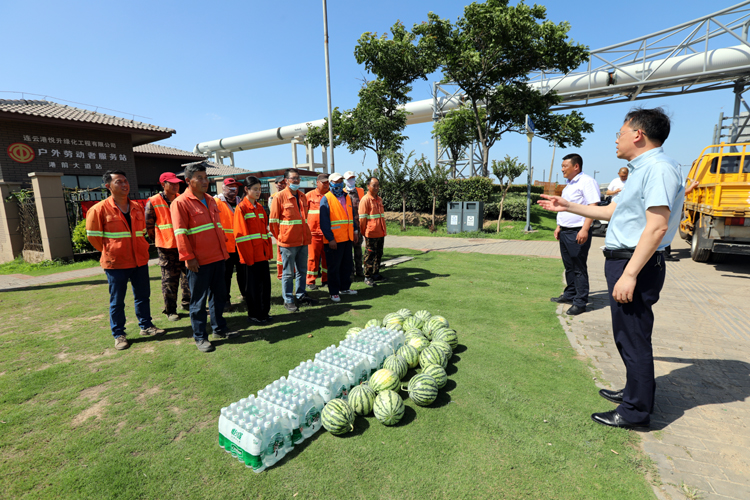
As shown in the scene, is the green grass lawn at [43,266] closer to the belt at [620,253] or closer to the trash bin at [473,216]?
the belt at [620,253]

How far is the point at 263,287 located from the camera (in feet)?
18.0

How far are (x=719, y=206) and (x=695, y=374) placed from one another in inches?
251

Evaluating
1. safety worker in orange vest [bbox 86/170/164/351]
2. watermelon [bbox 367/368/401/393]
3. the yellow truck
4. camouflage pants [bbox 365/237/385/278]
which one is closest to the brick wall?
safety worker in orange vest [bbox 86/170/164/351]

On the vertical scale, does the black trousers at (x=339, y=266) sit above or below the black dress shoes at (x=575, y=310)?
above

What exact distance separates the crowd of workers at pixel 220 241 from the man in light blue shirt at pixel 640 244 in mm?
4349

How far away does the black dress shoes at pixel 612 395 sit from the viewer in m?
3.16

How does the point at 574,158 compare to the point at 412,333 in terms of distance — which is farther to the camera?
the point at 574,158

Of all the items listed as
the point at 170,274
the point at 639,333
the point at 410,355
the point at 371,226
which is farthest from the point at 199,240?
the point at 639,333

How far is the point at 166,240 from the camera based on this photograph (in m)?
5.55

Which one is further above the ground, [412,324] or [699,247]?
[699,247]

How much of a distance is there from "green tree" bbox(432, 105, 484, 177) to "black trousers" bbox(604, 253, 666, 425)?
21.0 m

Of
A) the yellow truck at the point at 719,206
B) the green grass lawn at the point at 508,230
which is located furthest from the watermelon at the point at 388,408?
the green grass lawn at the point at 508,230

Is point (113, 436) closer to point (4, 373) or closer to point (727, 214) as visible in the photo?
point (4, 373)

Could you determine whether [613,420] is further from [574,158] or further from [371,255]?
[371,255]
